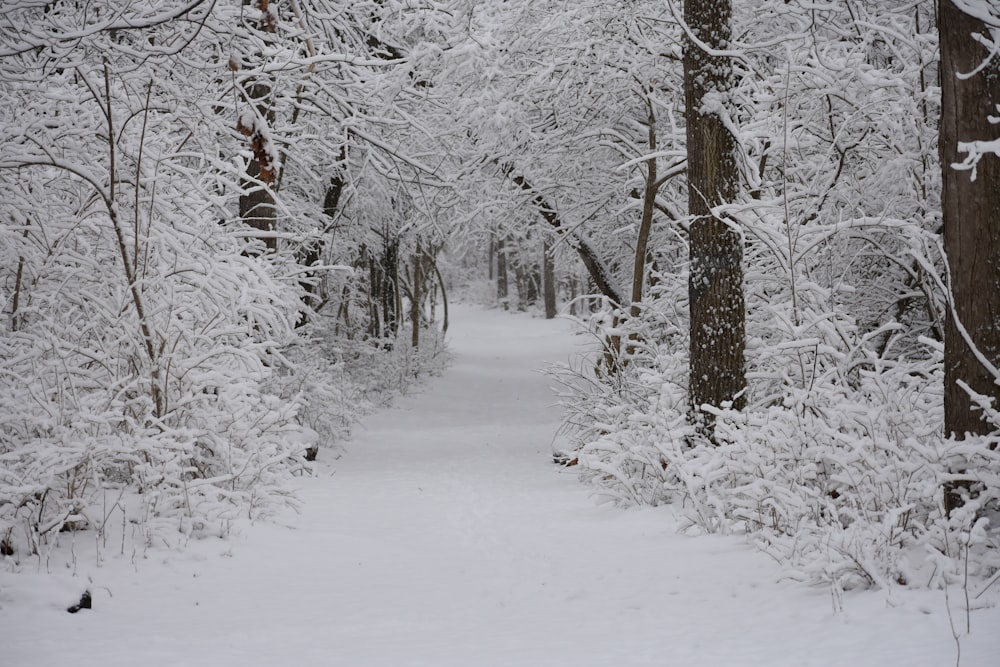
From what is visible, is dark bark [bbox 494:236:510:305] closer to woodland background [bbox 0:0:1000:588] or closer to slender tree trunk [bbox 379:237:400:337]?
slender tree trunk [bbox 379:237:400:337]

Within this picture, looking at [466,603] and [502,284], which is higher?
[502,284]

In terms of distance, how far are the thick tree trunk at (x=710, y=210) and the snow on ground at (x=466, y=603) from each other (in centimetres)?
142

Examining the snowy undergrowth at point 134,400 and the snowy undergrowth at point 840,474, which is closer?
the snowy undergrowth at point 840,474

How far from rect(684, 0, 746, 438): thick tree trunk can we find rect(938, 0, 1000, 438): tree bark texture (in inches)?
105

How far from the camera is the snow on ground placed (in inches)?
152

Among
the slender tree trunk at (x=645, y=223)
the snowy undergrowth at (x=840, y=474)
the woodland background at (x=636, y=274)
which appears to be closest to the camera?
the snowy undergrowth at (x=840, y=474)

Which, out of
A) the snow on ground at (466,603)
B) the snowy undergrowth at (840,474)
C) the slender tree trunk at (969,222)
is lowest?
the snow on ground at (466,603)

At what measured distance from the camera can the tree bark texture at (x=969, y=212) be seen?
14.0ft

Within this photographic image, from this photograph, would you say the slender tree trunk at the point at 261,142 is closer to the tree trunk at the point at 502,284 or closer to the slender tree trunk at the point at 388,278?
the slender tree trunk at the point at 388,278

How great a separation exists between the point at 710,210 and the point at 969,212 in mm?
2790

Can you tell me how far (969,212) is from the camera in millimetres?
4352

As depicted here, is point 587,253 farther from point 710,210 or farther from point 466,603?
point 466,603

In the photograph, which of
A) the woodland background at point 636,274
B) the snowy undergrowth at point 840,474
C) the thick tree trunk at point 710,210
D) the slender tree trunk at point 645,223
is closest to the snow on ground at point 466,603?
the snowy undergrowth at point 840,474

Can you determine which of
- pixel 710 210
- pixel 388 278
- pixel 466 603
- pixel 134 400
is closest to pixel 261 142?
pixel 134 400
